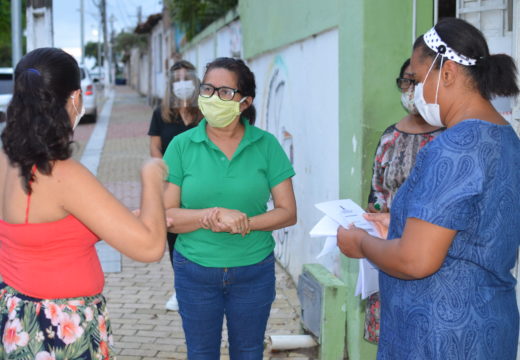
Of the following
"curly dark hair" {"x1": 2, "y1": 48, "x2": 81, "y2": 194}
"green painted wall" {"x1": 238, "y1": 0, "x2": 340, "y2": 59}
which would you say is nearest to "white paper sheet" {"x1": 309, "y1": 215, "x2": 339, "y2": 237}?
"curly dark hair" {"x1": 2, "y1": 48, "x2": 81, "y2": 194}

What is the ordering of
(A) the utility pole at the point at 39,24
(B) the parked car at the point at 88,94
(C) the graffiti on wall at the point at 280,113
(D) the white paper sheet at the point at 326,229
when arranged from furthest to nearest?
(B) the parked car at the point at 88,94 → (A) the utility pole at the point at 39,24 → (C) the graffiti on wall at the point at 280,113 → (D) the white paper sheet at the point at 326,229

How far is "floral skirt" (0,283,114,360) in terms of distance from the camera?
2.20m

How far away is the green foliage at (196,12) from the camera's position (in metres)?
11.8

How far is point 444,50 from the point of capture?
211 centimetres

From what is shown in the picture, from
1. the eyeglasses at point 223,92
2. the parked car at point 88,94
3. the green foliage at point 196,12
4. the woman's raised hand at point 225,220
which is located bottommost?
the woman's raised hand at point 225,220

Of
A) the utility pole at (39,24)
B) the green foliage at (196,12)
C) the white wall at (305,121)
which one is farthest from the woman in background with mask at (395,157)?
the green foliage at (196,12)

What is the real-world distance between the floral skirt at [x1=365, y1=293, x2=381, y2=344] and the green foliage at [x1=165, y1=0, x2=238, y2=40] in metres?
8.52

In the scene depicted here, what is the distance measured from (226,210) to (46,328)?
1048 mm

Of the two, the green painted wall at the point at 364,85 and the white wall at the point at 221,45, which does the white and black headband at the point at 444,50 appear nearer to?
the green painted wall at the point at 364,85

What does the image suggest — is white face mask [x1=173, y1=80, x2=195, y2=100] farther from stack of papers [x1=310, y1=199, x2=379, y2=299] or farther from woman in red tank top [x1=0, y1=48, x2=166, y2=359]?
woman in red tank top [x1=0, y1=48, x2=166, y2=359]

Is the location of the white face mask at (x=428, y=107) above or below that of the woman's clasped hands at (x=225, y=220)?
above

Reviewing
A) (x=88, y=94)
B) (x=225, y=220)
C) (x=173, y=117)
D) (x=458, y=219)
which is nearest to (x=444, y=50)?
(x=458, y=219)

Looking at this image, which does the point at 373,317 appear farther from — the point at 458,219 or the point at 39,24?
the point at 39,24

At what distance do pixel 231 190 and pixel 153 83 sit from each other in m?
29.5
